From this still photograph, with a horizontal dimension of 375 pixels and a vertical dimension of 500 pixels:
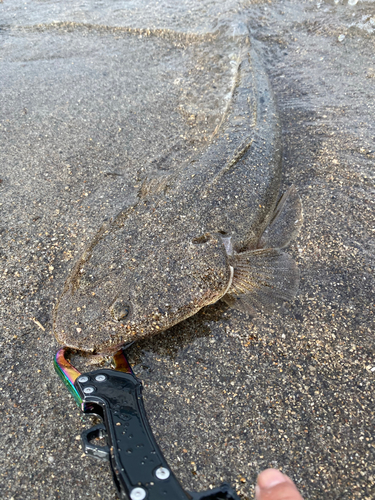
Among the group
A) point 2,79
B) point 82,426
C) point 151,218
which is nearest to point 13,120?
point 2,79

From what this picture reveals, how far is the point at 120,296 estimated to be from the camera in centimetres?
279

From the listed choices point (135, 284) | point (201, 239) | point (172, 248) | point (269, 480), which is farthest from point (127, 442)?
point (201, 239)

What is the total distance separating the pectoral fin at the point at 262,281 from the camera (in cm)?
319

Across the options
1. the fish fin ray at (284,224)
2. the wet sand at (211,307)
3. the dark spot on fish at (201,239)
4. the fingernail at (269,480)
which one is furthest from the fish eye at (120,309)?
the fish fin ray at (284,224)

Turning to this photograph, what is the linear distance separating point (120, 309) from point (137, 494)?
1.23m

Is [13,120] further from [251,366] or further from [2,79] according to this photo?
[251,366]

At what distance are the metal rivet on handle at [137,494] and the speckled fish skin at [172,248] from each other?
1023mm

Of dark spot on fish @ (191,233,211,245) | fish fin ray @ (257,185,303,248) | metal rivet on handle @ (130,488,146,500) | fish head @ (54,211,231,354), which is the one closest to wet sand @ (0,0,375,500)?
fish fin ray @ (257,185,303,248)

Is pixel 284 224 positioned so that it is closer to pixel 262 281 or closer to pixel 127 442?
pixel 262 281

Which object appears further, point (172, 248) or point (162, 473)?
point (172, 248)

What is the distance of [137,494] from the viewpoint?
1.79 meters

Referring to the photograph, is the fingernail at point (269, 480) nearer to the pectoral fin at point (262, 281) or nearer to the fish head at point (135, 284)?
the fish head at point (135, 284)

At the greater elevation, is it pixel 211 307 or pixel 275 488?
pixel 275 488

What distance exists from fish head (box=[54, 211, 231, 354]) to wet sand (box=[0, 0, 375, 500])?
232 millimetres
